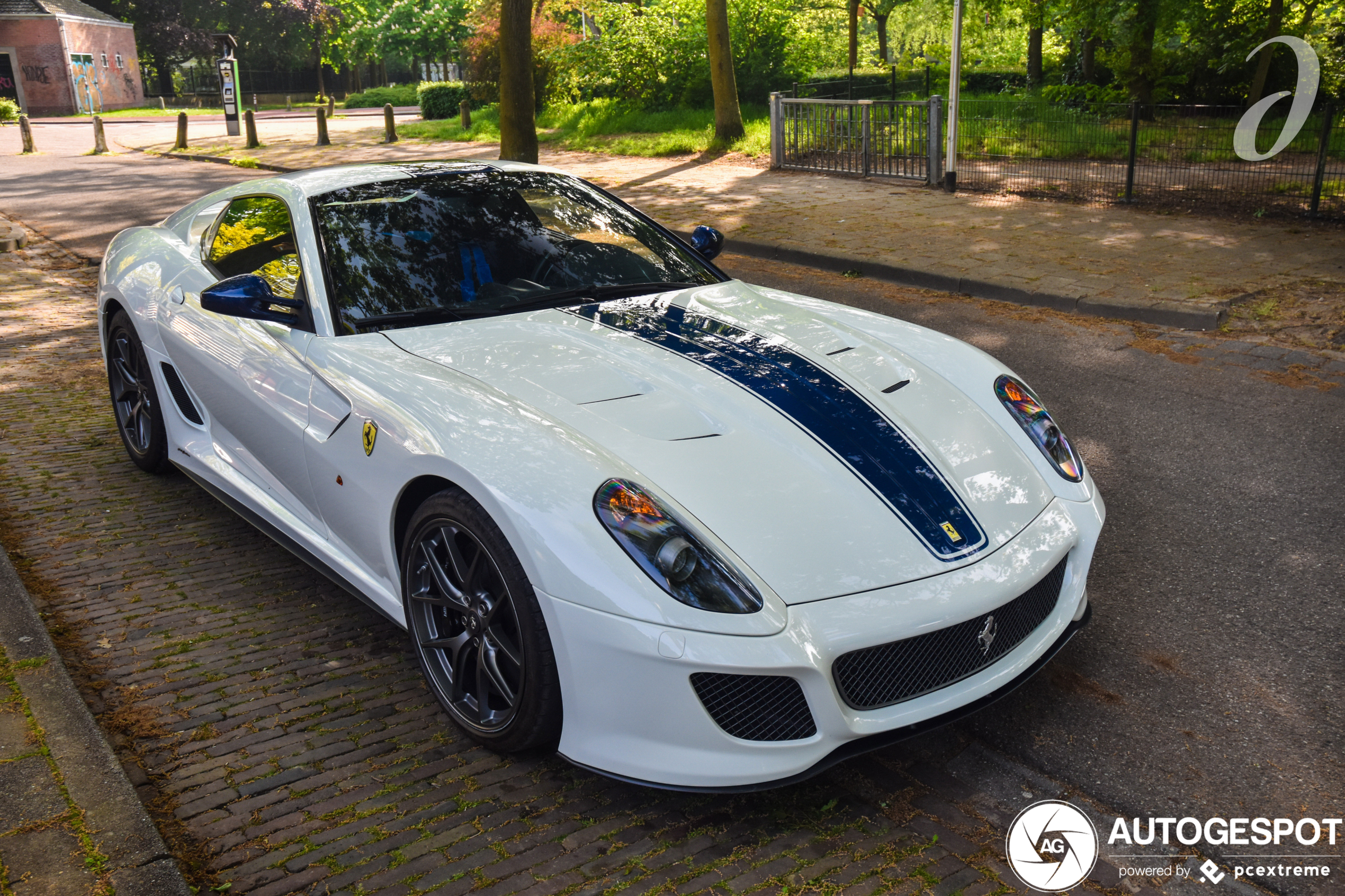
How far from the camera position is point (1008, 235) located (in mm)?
10906

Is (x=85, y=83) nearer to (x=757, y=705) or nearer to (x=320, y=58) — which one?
(x=320, y=58)

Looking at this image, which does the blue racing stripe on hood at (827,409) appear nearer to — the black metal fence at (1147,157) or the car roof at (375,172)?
the car roof at (375,172)

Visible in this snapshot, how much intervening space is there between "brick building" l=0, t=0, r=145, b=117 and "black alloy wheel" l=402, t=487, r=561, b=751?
55.7m

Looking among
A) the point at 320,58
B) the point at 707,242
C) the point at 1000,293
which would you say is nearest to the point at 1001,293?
the point at 1000,293

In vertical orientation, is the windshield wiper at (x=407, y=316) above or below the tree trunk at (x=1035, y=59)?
below

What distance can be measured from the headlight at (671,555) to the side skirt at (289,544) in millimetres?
962

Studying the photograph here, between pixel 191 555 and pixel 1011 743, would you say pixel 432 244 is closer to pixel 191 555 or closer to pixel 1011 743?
pixel 191 555

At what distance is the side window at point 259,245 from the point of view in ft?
12.4

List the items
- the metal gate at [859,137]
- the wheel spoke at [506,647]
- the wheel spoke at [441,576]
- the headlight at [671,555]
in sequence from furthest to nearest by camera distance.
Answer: the metal gate at [859,137]
the wheel spoke at [441,576]
the wheel spoke at [506,647]
the headlight at [671,555]

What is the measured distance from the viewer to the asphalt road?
9.07 ft

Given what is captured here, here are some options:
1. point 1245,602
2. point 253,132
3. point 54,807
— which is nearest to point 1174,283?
point 1245,602

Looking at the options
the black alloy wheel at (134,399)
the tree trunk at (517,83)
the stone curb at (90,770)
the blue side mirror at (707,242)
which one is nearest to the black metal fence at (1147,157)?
the tree trunk at (517,83)

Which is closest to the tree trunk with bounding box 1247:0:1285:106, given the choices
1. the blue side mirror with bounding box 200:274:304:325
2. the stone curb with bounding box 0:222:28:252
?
the stone curb with bounding box 0:222:28:252

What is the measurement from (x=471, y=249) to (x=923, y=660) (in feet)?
7.31
